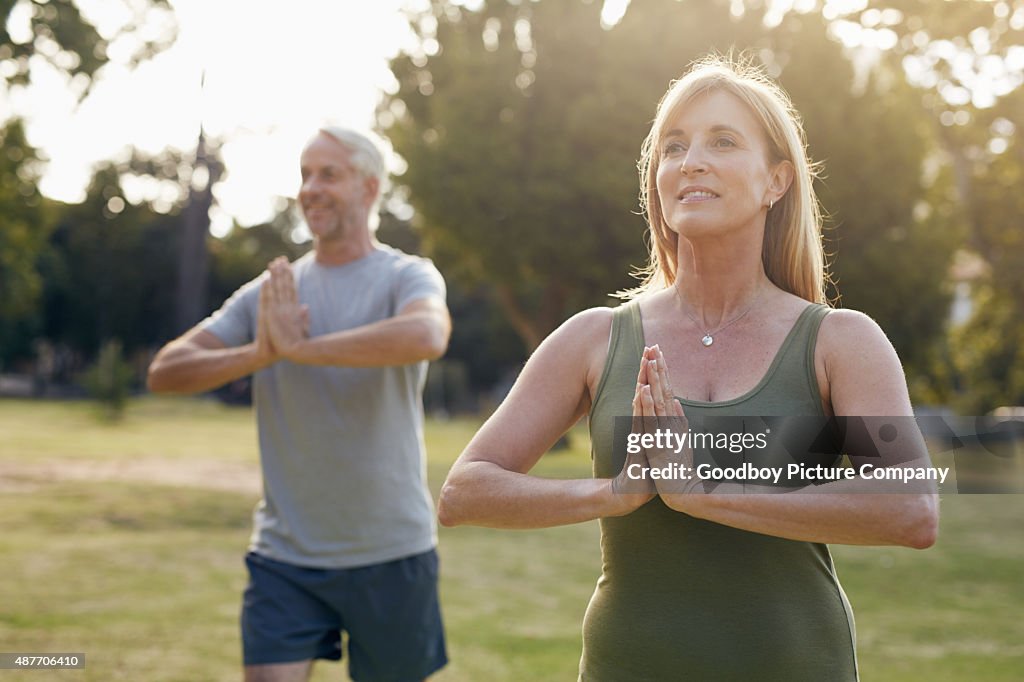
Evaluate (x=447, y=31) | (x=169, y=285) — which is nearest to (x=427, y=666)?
(x=447, y=31)

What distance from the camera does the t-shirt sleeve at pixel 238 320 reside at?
14.0 ft

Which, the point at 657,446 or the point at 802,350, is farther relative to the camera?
the point at 802,350

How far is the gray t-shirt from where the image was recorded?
3.94m

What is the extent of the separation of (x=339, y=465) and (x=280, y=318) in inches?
23.5

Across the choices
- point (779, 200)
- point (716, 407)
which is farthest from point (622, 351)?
point (779, 200)

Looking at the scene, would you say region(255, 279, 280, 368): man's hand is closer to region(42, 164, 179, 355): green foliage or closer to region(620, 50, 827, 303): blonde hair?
region(620, 50, 827, 303): blonde hair

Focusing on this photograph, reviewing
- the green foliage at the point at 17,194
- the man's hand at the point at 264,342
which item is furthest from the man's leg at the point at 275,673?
the green foliage at the point at 17,194

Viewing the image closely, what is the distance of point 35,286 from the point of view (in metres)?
30.7

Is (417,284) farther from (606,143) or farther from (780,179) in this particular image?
(606,143)

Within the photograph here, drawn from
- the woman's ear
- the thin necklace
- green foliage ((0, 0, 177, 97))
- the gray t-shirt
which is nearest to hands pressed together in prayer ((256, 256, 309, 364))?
the gray t-shirt

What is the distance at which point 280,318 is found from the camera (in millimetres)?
3760

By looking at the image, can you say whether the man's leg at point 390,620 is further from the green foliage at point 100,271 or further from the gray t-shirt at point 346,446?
the green foliage at point 100,271

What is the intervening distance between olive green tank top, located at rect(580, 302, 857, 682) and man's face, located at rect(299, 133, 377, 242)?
2.40 m

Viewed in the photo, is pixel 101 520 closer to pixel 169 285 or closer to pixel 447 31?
pixel 447 31
